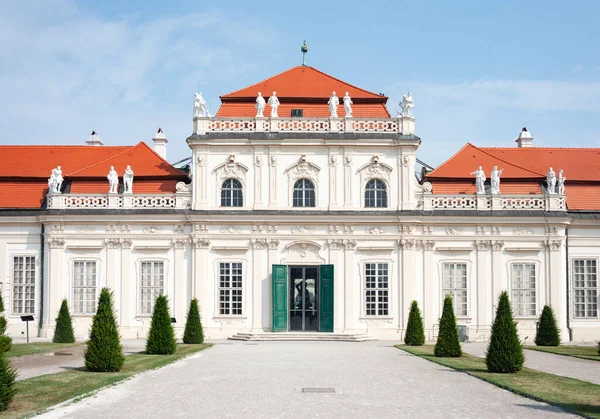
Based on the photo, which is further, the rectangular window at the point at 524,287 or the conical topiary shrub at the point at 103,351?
the rectangular window at the point at 524,287

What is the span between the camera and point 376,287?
3797cm

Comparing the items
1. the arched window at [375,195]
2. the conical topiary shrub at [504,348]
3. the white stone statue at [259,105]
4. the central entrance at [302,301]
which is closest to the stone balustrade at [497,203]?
the arched window at [375,195]

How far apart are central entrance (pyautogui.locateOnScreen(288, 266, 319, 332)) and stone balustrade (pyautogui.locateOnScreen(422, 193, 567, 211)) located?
592 centimetres

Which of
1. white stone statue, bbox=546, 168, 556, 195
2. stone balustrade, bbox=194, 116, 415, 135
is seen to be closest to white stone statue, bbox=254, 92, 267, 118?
stone balustrade, bbox=194, 116, 415, 135

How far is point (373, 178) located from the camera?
3825 cm

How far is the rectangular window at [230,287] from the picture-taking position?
37938mm

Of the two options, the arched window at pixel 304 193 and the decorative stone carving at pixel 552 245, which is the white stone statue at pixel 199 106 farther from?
the decorative stone carving at pixel 552 245

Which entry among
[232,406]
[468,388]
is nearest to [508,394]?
[468,388]

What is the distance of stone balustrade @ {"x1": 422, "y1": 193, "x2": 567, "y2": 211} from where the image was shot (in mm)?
38219

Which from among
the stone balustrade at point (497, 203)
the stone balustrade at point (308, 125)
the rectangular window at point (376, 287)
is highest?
the stone balustrade at point (308, 125)

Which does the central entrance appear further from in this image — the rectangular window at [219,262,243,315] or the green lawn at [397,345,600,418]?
the green lawn at [397,345,600,418]

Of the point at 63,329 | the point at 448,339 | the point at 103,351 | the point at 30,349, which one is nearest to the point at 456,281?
the point at 448,339

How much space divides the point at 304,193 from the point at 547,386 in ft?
70.3

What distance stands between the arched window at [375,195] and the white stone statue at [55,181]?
44.6ft
